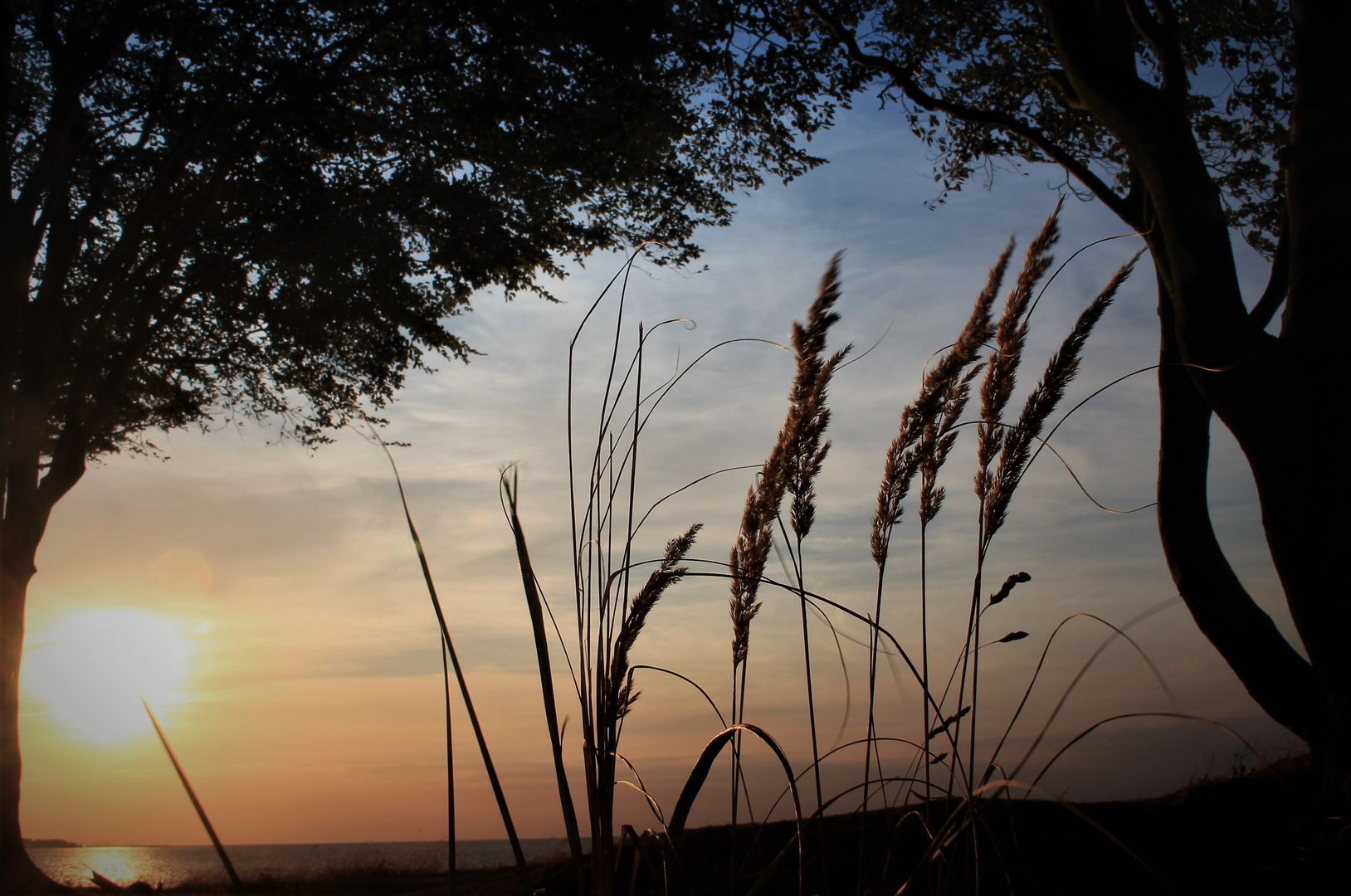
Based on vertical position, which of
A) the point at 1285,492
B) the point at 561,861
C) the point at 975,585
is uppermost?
the point at 1285,492

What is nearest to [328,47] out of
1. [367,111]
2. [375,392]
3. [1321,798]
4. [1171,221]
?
[367,111]

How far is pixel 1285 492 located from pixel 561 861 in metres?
4.04

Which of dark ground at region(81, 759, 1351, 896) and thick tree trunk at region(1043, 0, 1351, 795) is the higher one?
thick tree trunk at region(1043, 0, 1351, 795)

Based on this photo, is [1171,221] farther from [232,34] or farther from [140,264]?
[140,264]

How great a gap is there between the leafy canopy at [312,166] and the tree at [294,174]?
3 cm

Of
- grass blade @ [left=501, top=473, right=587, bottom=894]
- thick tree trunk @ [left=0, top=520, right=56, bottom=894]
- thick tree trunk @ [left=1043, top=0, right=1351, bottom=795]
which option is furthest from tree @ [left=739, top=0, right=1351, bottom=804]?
thick tree trunk @ [left=0, top=520, right=56, bottom=894]

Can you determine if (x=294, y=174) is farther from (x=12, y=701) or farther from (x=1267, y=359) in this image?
(x=1267, y=359)

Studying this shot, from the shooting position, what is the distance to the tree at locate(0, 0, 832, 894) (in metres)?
7.38

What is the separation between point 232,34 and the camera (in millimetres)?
7906

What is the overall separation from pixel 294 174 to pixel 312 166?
1.94ft

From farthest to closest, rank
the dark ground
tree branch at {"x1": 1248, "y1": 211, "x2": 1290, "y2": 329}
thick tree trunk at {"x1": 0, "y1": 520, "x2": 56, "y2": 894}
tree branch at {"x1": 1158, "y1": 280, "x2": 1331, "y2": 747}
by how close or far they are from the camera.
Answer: thick tree trunk at {"x1": 0, "y1": 520, "x2": 56, "y2": 894} → tree branch at {"x1": 1248, "y1": 211, "x2": 1290, "y2": 329} → tree branch at {"x1": 1158, "y1": 280, "x2": 1331, "y2": 747} → the dark ground

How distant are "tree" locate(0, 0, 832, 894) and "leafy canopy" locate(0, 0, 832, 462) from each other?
0.10ft

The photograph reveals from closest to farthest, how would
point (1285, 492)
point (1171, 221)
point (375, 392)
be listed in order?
point (1285, 492) → point (1171, 221) → point (375, 392)

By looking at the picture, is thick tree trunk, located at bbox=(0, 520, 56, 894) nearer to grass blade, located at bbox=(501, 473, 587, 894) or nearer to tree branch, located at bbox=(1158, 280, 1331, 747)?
grass blade, located at bbox=(501, 473, 587, 894)
